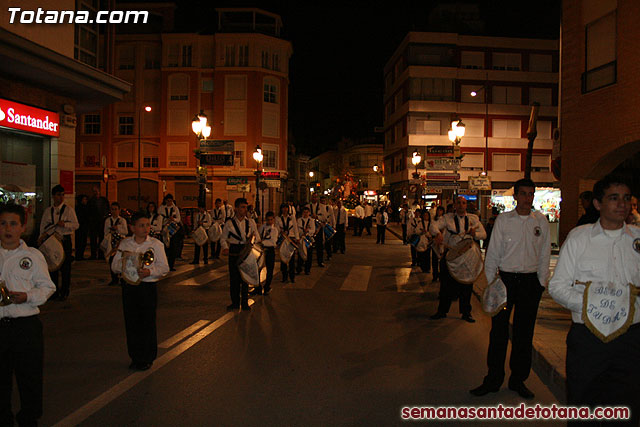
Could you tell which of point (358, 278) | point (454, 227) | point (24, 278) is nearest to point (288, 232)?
point (358, 278)

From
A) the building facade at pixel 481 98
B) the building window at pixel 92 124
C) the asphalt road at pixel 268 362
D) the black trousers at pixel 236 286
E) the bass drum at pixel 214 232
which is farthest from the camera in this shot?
the building facade at pixel 481 98

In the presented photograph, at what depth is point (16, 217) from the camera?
13.1 ft

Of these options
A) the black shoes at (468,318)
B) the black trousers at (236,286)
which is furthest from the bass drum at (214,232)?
the black shoes at (468,318)

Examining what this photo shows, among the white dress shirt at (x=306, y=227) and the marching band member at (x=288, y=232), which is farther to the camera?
the white dress shirt at (x=306, y=227)

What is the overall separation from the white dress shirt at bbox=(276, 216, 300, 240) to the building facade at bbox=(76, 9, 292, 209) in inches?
1171

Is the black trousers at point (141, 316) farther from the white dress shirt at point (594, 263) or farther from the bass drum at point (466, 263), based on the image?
the bass drum at point (466, 263)

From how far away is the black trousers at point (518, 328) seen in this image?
507 cm

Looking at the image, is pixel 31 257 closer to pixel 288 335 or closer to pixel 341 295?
pixel 288 335

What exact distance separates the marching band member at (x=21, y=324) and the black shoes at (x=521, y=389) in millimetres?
4399

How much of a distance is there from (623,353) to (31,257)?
14.4ft

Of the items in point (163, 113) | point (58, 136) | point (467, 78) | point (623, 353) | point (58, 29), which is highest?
point (467, 78)

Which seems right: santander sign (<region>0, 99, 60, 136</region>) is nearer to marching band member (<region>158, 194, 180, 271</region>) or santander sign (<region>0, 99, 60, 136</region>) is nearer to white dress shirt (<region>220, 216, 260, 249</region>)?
marching band member (<region>158, 194, 180, 271</region>)

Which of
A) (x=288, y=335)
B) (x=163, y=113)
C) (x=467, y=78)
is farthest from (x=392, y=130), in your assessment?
(x=288, y=335)

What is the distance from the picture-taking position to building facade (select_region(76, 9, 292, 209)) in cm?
4256
